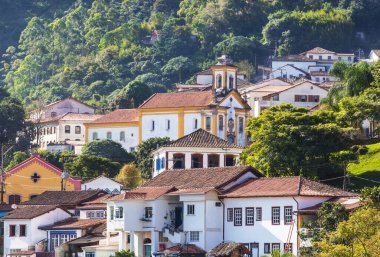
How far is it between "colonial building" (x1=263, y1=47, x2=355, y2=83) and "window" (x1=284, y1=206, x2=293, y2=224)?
323 ft

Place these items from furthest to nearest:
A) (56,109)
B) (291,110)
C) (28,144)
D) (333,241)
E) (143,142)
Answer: (56,109)
(28,144)
(143,142)
(291,110)
(333,241)

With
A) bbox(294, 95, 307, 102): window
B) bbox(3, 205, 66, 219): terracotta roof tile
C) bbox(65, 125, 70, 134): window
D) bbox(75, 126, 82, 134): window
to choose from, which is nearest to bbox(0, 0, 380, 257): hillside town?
bbox(3, 205, 66, 219): terracotta roof tile

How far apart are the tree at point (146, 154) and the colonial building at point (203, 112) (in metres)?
6.00

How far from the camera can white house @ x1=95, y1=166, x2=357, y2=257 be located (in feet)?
282

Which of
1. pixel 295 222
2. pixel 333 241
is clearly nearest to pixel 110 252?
pixel 295 222

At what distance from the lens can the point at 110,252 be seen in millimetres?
94250

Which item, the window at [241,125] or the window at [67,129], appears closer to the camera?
the window at [241,125]

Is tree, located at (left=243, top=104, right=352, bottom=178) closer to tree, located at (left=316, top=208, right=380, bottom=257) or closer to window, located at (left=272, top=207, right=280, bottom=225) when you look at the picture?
window, located at (left=272, top=207, right=280, bottom=225)

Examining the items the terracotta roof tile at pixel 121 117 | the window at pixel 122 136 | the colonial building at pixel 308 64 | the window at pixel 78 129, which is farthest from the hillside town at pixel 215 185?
the colonial building at pixel 308 64

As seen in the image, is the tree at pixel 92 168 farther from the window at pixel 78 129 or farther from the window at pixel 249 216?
the window at pixel 249 216

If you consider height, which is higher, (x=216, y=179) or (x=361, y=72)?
(x=361, y=72)

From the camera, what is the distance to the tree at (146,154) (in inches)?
4877

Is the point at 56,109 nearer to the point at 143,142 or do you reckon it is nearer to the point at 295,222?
the point at 143,142

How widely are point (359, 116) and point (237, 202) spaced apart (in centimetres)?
2120
